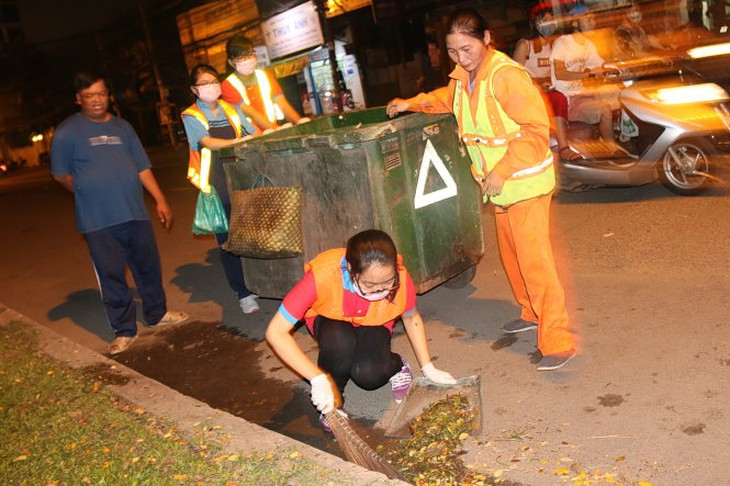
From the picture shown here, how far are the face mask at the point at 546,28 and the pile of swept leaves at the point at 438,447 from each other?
578 cm

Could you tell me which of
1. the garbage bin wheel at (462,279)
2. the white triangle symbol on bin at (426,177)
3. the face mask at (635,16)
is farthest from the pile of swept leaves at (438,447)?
the face mask at (635,16)

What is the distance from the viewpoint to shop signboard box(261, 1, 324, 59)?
21.8 meters

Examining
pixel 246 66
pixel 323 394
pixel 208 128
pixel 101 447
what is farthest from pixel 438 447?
pixel 246 66

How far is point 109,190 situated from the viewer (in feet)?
17.5

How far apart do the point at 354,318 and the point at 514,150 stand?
1120mm

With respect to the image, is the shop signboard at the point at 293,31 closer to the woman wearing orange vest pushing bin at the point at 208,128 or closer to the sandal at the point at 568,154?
the sandal at the point at 568,154

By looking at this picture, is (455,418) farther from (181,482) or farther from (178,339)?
(178,339)

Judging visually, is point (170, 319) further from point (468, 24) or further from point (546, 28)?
point (546, 28)

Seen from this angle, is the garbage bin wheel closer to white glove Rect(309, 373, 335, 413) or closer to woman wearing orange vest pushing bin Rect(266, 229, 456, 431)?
woman wearing orange vest pushing bin Rect(266, 229, 456, 431)

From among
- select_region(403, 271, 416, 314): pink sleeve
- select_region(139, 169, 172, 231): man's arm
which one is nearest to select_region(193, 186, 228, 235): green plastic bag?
select_region(139, 169, 172, 231): man's arm

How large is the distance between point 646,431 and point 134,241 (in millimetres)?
3864

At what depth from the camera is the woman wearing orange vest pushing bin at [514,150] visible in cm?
358

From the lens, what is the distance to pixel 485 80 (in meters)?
3.68

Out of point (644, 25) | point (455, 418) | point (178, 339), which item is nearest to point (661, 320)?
point (455, 418)
